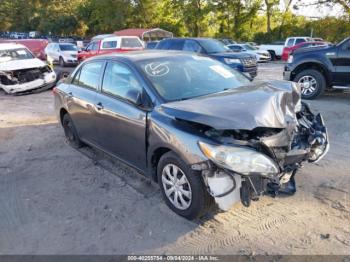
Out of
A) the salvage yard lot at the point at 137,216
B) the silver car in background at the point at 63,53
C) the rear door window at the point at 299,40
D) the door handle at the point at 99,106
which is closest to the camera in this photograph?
the salvage yard lot at the point at 137,216

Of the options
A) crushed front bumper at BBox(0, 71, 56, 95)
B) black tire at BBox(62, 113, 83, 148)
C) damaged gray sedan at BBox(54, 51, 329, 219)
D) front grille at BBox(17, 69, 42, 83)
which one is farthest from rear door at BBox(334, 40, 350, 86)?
front grille at BBox(17, 69, 42, 83)

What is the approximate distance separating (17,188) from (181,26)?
39.4m

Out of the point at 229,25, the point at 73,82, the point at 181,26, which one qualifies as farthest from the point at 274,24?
the point at 73,82

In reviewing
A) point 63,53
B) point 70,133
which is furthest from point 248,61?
point 63,53

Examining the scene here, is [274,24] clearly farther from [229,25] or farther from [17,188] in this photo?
[17,188]

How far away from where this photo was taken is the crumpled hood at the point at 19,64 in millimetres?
11359

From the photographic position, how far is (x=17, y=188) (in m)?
4.41

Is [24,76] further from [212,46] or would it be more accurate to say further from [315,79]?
[315,79]

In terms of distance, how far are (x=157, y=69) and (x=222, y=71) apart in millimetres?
991

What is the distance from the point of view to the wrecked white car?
37.1 ft

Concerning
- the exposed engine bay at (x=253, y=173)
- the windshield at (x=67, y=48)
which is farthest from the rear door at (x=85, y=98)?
the windshield at (x=67, y=48)

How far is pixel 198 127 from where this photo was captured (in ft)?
10.5

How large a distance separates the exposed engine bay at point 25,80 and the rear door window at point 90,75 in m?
6.95

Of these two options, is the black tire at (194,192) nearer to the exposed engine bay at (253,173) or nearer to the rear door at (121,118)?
the exposed engine bay at (253,173)
